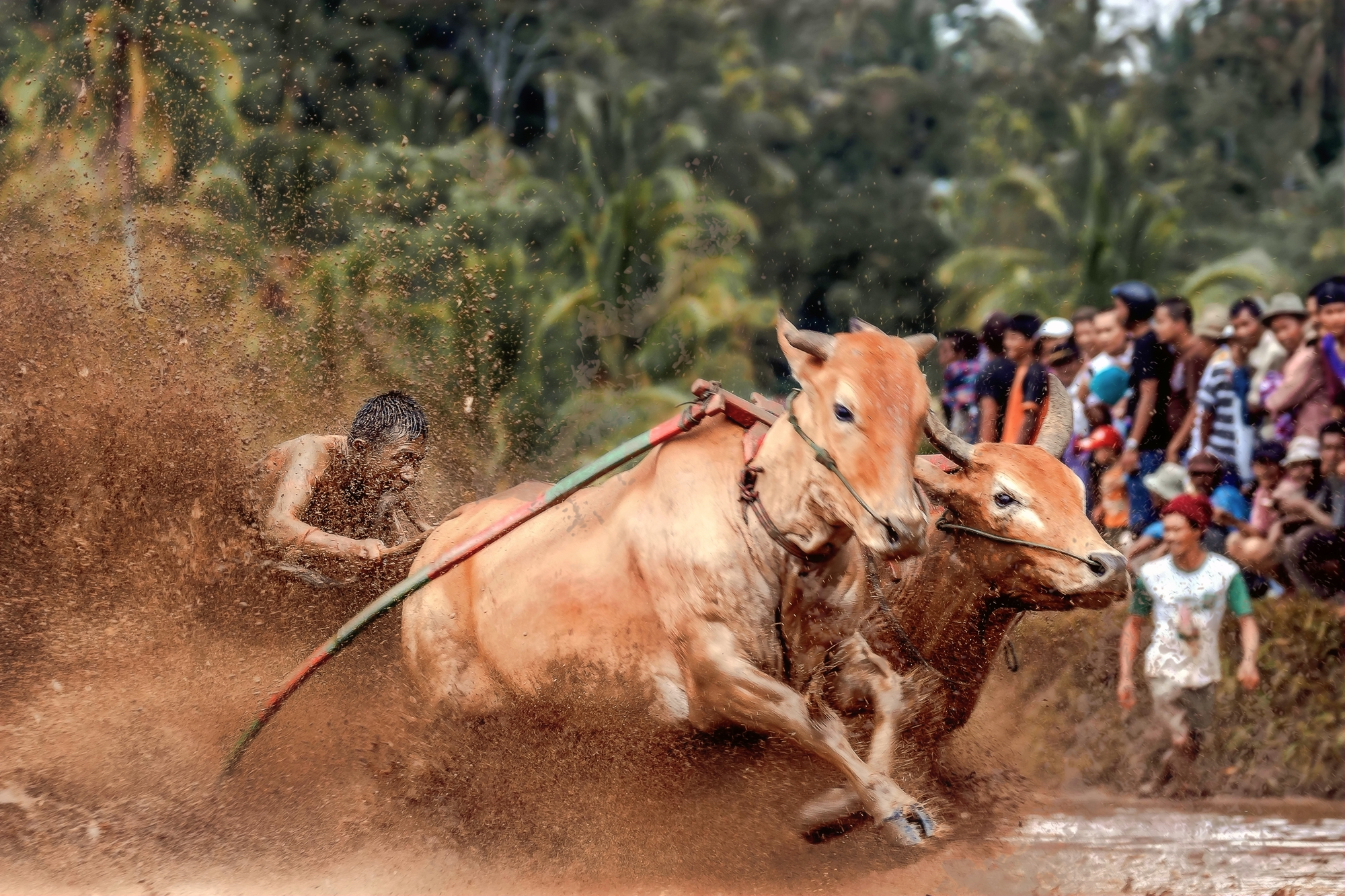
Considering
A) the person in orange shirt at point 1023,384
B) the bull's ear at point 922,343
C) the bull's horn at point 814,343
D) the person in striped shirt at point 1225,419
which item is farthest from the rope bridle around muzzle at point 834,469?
the person in striped shirt at point 1225,419

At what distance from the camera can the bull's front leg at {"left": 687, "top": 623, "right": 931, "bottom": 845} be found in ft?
13.6

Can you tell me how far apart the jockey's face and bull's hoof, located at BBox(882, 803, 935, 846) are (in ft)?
7.65

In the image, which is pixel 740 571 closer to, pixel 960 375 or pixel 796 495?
pixel 796 495

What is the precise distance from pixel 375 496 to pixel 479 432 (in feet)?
3.30

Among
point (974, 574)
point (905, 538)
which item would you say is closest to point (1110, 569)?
point (974, 574)

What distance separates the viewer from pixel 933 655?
5.14 meters

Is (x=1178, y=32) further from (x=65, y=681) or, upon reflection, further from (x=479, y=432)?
(x=65, y=681)

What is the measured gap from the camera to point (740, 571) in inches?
177

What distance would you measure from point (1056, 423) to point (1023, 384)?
110 cm

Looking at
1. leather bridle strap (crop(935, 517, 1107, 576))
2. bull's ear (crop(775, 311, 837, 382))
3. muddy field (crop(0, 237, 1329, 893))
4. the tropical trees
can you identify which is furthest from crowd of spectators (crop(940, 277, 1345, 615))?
the tropical trees

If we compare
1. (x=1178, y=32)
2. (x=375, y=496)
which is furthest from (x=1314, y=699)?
(x=1178, y=32)

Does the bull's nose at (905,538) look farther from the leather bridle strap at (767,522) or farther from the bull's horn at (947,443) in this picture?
the bull's horn at (947,443)

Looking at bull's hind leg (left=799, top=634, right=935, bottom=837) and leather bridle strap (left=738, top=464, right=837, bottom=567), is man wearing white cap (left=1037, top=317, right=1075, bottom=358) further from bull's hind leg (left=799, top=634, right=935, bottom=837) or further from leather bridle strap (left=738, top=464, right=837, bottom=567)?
leather bridle strap (left=738, top=464, right=837, bottom=567)

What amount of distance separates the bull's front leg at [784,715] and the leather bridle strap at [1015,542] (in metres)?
0.82
